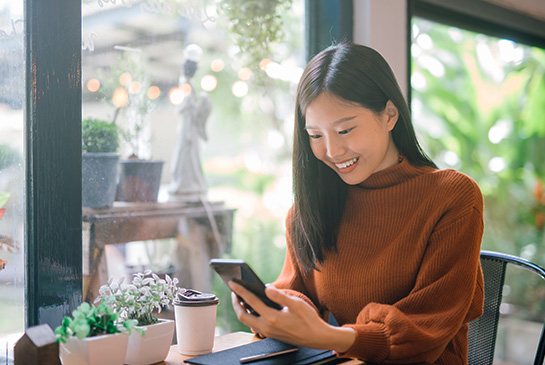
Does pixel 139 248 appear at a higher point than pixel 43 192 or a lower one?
lower

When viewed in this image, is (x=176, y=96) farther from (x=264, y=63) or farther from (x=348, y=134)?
(x=348, y=134)

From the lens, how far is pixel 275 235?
2.51m

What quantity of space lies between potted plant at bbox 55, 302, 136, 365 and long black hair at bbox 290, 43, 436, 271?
21.3 inches

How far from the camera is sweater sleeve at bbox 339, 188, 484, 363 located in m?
1.16

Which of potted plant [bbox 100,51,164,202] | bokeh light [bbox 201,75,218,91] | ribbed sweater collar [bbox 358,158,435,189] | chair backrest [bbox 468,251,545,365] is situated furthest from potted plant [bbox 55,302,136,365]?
bokeh light [bbox 201,75,218,91]

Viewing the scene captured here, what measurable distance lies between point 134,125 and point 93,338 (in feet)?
2.65

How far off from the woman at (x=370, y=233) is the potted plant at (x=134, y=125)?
19.1 inches

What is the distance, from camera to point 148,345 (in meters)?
1.24

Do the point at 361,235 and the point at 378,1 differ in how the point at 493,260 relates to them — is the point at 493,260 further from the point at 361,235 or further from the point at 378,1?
the point at 378,1

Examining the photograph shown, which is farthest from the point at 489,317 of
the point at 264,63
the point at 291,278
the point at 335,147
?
the point at 264,63

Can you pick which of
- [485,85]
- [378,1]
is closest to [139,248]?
[378,1]

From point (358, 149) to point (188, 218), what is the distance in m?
0.82

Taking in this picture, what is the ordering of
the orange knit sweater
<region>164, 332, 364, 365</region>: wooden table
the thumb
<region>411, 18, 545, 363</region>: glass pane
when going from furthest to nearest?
<region>411, 18, 545, 363</region>: glass pane
<region>164, 332, 364, 365</region>: wooden table
the orange knit sweater
the thumb

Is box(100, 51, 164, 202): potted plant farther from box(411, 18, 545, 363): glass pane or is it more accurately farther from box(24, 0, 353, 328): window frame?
box(411, 18, 545, 363): glass pane
